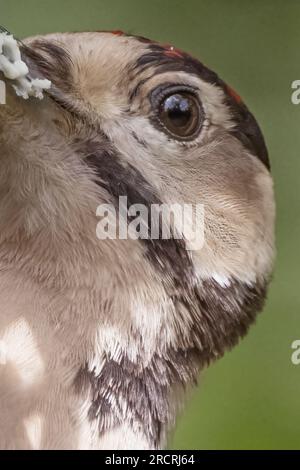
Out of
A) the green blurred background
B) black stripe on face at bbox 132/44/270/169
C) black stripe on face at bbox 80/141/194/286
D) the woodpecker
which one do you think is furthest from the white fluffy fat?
the green blurred background

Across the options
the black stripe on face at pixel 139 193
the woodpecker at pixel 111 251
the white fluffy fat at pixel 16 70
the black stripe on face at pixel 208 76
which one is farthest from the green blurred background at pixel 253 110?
the white fluffy fat at pixel 16 70

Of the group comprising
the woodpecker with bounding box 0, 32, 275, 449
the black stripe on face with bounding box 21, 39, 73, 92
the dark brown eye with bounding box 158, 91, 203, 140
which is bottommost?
the woodpecker with bounding box 0, 32, 275, 449

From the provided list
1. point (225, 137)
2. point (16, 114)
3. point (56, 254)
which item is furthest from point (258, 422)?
point (16, 114)

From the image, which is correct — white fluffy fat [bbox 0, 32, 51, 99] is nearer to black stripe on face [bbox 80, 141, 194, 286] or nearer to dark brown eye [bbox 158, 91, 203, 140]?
black stripe on face [bbox 80, 141, 194, 286]

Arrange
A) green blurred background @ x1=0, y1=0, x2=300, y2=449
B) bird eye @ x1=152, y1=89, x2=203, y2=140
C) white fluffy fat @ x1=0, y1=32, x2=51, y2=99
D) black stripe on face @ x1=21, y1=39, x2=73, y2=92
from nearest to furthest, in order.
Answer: white fluffy fat @ x1=0, y1=32, x2=51, y2=99 < black stripe on face @ x1=21, y1=39, x2=73, y2=92 < bird eye @ x1=152, y1=89, x2=203, y2=140 < green blurred background @ x1=0, y1=0, x2=300, y2=449

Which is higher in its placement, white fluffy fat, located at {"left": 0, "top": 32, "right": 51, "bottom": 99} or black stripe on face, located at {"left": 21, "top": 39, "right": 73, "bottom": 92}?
black stripe on face, located at {"left": 21, "top": 39, "right": 73, "bottom": 92}

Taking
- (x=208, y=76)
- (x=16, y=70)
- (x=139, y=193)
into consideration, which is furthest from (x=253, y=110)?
(x=16, y=70)

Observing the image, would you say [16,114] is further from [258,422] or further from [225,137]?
[258,422]
